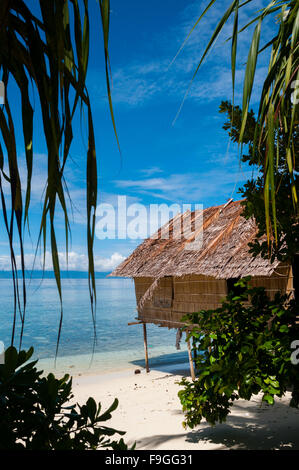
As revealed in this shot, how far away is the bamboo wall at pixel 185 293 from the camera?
8.30 metres

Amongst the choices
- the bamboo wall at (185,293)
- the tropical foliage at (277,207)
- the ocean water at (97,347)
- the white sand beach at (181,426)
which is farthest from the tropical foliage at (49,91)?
the bamboo wall at (185,293)

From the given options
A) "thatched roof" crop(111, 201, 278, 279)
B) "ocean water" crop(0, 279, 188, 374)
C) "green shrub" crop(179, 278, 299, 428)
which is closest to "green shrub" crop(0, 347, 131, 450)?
"green shrub" crop(179, 278, 299, 428)

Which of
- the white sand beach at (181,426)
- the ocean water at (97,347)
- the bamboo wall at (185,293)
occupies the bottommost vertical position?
the ocean water at (97,347)

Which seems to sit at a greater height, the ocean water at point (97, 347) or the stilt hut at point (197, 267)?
the stilt hut at point (197, 267)

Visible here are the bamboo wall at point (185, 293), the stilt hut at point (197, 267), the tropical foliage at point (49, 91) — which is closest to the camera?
the tropical foliage at point (49, 91)

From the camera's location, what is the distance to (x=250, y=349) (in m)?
3.63

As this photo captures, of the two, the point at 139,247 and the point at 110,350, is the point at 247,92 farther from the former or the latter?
the point at 110,350

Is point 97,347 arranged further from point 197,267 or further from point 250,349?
point 250,349

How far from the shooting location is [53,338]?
110ft

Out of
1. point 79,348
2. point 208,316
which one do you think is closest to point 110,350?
point 79,348

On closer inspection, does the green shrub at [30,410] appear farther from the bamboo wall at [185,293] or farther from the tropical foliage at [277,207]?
the bamboo wall at [185,293]

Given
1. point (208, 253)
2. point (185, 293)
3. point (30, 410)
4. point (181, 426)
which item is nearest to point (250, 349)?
point (30, 410)

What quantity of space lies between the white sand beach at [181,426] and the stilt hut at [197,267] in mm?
1808

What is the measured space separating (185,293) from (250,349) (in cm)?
708
